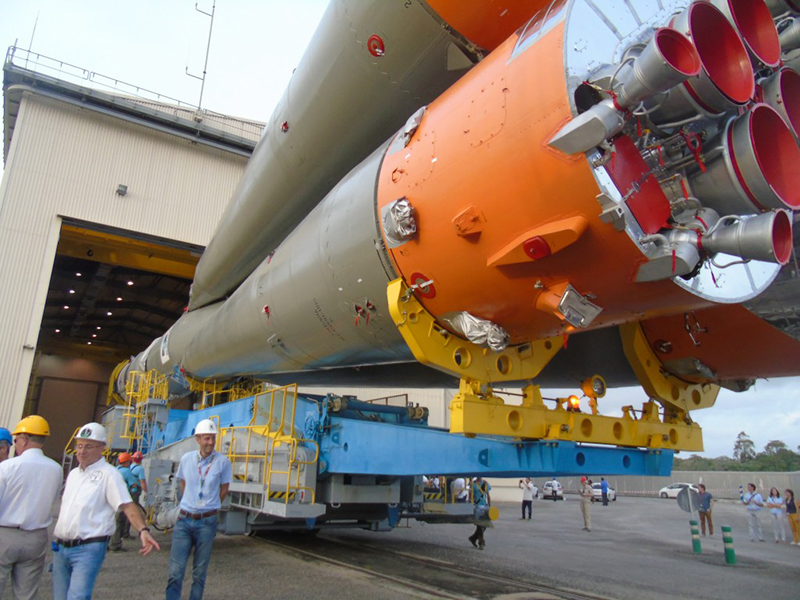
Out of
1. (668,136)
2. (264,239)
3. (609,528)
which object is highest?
(264,239)


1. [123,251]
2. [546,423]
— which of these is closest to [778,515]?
[546,423]

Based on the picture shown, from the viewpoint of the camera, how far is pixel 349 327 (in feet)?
15.5

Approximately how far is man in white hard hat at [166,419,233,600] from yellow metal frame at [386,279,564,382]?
6.35 feet

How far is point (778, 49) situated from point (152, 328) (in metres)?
30.1

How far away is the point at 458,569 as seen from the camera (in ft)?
21.0

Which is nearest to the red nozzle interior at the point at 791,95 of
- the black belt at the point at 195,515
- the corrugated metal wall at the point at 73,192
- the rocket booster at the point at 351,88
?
the rocket booster at the point at 351,88

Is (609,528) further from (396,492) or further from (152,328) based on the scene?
(152,328)

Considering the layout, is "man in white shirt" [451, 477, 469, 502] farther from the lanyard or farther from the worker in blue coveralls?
the lanyard

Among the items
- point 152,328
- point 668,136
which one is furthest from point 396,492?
point 152,328

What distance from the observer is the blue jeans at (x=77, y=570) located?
3.03 m

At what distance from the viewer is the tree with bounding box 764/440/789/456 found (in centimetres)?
5603

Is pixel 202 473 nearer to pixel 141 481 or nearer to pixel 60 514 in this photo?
pixel 60 514

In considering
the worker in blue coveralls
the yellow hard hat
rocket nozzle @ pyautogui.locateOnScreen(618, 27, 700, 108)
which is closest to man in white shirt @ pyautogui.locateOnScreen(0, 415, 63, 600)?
the yellow hard hat

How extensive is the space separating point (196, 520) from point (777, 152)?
4.34m
